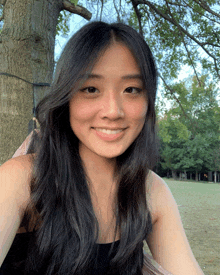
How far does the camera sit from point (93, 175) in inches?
67.2

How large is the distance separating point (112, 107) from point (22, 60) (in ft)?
6.37

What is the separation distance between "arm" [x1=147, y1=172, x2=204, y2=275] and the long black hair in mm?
82

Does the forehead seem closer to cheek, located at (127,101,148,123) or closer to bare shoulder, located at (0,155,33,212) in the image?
cheek, located at (127,101,148,123)

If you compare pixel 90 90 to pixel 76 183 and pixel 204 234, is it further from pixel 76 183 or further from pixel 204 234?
pixel 204 234

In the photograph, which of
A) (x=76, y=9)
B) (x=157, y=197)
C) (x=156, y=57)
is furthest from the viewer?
(x=156, y=57)

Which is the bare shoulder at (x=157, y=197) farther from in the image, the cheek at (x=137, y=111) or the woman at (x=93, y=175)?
the cheek at (x=137, y=111)

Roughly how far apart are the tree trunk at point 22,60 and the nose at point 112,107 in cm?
164

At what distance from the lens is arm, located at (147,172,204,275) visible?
5.29 ft

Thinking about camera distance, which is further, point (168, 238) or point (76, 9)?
point (76, 9)

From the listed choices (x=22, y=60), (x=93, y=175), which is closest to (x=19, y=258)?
(x=93, y=175)

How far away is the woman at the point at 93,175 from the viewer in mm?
1458

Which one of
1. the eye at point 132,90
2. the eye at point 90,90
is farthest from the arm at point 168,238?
the eye at point 90,90

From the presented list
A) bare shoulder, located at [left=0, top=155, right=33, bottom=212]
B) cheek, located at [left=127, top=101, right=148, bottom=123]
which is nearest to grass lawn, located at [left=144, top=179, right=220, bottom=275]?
cheek, located at [left=127, top=101, right=148, bottom=123]

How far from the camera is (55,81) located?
1.52 meters
